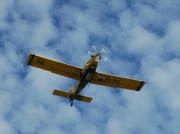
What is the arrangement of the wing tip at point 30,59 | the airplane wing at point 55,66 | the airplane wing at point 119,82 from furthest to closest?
the airplane wing at point 119,82, the airplane wing at point 55,66, the wing tip at point 30,59

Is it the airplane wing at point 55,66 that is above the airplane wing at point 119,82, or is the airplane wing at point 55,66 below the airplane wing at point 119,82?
below

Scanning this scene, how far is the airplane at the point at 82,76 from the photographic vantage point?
45.9 meters

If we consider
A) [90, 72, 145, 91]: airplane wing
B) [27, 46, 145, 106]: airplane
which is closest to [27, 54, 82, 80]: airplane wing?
[27, 46, 145, 106]: airplane

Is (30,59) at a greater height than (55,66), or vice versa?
(55,66)

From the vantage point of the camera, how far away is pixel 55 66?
4759cm

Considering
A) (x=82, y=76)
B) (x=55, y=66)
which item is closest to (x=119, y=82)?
(x=82, y=76)

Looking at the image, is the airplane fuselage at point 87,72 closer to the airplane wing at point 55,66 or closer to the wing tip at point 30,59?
the airplane wing at point 55,66

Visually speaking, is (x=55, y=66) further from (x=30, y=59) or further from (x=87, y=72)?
(x=87, y=72)

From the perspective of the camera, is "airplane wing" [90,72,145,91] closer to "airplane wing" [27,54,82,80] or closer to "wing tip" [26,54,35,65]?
"airplane wing" [27,54,82,80]

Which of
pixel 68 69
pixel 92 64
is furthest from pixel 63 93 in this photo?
pixel 92 64

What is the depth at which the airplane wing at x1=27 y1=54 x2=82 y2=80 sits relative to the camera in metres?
46.6

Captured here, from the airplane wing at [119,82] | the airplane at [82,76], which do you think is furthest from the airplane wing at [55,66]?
the airplane wing at [119,82]

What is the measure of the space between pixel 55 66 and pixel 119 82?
763cm

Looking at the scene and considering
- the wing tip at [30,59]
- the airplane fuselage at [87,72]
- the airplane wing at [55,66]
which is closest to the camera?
the airplane fuselage at [87,72]
